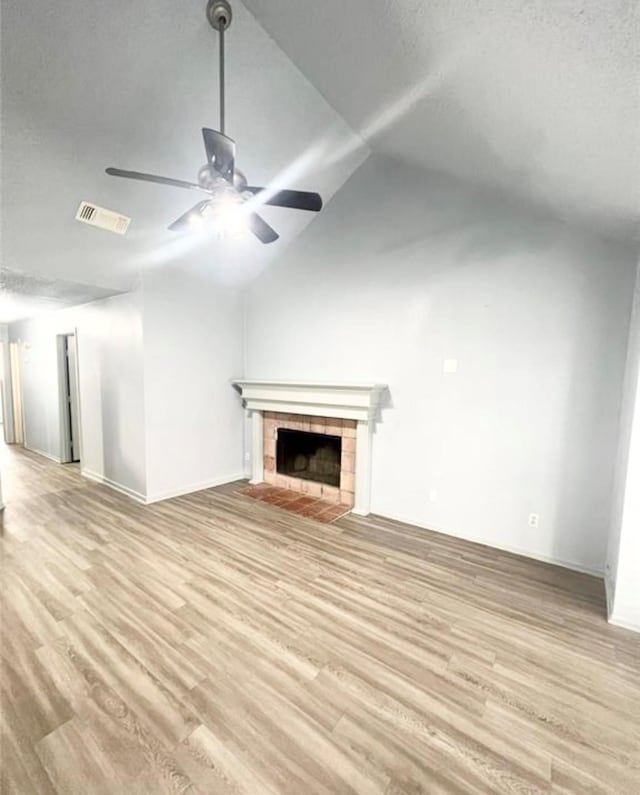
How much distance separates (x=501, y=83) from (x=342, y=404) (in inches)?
102

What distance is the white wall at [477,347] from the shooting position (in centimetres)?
250

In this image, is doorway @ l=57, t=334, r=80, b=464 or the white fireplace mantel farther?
doorway @ l=57, t=334, r=80, b=464

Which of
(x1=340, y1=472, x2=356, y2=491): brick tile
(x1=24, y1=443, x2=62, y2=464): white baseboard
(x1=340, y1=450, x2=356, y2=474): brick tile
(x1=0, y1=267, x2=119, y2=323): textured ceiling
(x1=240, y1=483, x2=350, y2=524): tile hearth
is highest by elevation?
(x1=0, y1=267, x2=119, y2=323): textured ceiling

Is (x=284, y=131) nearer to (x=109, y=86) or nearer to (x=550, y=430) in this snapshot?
(x=109, y=86)

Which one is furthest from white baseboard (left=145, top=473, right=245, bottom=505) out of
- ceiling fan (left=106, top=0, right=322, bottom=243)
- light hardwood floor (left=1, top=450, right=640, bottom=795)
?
ceiling fan (left=106, top=0, right=322, bottom=243)

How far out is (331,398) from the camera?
11.7 feet

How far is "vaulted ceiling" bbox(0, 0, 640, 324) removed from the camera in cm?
120

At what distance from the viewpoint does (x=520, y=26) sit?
1.11 m

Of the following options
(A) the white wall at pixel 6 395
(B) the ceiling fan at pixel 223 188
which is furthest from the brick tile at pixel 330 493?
(A) the white wall at pixel 6 395

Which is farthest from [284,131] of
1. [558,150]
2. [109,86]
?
[558,150]

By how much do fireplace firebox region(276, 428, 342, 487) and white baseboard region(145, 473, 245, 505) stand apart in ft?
2.28

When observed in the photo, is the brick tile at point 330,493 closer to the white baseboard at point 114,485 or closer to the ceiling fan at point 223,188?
the white baseboard at point 114,485

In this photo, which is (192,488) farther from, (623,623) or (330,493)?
(623,623)

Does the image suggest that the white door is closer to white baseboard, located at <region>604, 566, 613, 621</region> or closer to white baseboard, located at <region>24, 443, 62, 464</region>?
→ white baseboard, located at <region>24, 443, 62, 464</region>
